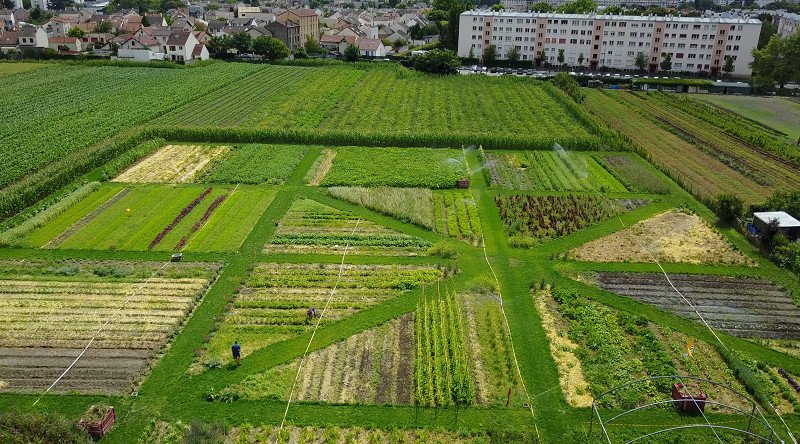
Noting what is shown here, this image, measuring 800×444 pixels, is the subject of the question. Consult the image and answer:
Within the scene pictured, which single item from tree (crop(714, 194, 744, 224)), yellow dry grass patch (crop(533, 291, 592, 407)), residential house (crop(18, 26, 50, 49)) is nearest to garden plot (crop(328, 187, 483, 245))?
yellow dry grass patch (crop(533, 291, 592, 407))

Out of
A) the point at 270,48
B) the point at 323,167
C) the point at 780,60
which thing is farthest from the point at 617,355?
the point at 270,48

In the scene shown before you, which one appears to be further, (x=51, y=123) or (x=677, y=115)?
(x=677, y=115)

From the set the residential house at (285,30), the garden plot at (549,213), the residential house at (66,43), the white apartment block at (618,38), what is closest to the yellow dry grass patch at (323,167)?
the garden plot at (549,213)

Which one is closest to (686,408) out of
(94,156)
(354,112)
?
(94,156)

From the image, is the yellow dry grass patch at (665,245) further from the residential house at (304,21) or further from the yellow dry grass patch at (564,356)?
the residential house at (304,21)

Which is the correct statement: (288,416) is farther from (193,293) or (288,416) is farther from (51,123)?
(51,123)
